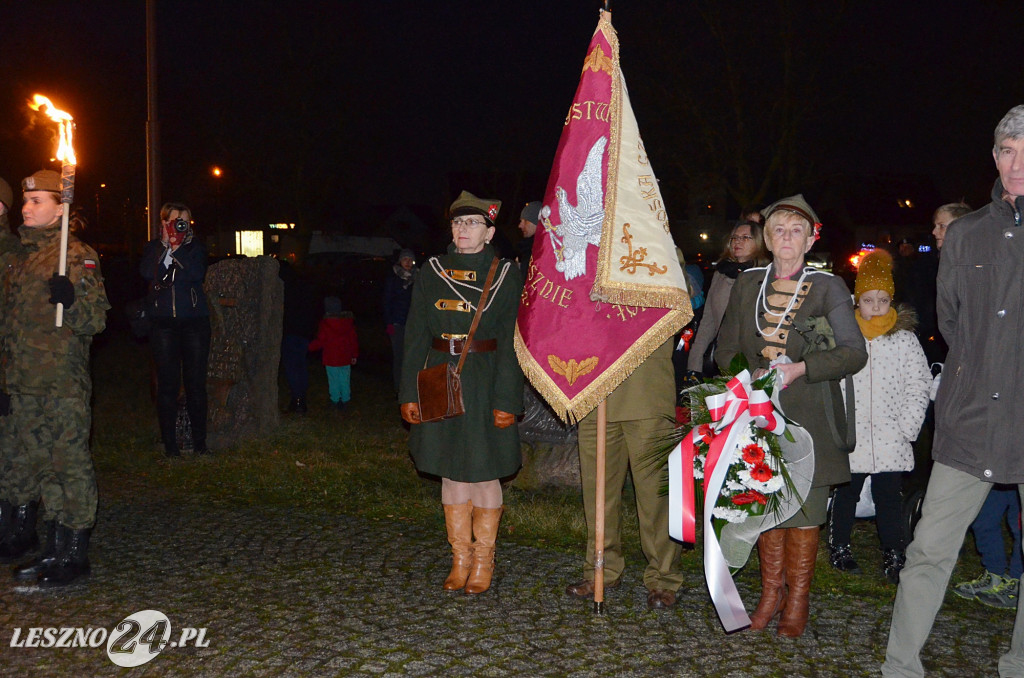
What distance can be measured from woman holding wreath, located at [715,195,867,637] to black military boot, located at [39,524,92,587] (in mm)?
3673

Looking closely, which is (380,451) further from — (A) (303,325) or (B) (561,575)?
(B) (561,575)

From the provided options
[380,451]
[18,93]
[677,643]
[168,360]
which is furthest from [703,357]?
[18,93]

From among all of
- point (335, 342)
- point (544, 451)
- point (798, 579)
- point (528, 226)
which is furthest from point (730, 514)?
point (335, 342)

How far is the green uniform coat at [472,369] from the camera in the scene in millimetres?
5125

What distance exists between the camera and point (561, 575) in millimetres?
5453

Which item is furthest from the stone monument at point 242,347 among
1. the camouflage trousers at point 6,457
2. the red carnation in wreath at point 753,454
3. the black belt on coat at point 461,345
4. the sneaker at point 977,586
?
the sneaker at point 977,586

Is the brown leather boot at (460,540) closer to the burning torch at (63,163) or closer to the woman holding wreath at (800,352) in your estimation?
the woman holding wreath at (800,352)

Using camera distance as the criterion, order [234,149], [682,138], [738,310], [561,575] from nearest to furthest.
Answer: [738,310] < [561,575] < [682,138] < [234,149]

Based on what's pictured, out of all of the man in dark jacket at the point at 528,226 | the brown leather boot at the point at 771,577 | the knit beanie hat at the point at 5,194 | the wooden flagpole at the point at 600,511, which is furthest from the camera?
the man in dark jacket at the point at 528,226

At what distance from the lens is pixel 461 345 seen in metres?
5.12

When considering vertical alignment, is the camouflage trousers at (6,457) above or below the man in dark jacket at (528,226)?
below

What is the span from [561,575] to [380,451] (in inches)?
161

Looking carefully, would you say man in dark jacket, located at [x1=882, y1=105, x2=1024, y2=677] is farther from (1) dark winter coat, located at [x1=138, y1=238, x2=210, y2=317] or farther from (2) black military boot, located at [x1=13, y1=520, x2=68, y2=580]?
(1) dark winter coat, located at [x1=138, y1=238, x2=210, y2=317]

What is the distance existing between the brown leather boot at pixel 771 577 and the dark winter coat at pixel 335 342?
7.52 meters
